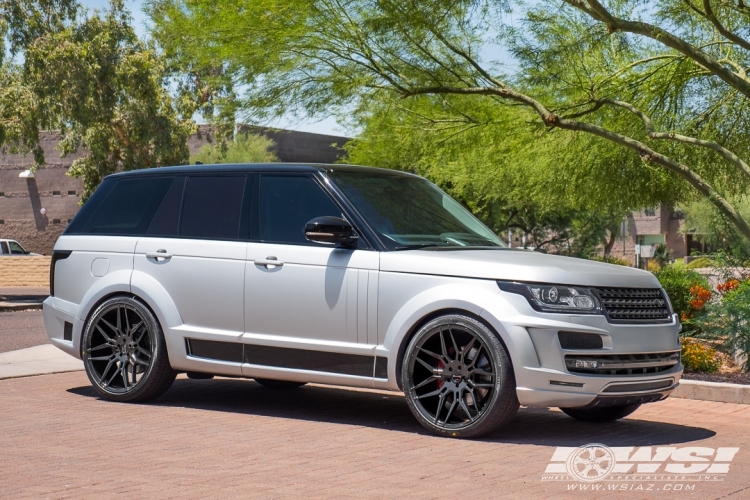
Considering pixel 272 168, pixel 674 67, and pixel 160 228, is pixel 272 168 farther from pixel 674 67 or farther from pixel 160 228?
pixel 674 67

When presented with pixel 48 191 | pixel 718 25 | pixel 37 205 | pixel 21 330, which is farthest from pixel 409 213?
pixel 37 205

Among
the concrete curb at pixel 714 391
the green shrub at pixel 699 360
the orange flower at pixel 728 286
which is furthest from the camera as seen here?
the orange flower at pixel 728 286

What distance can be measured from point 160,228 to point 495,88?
5.77m

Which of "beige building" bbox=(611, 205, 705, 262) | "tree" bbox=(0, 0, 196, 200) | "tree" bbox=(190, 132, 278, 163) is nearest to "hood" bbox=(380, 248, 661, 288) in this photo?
"tree" bbox=(0, 0, 196, 200)

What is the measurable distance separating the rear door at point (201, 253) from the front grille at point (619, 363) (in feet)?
8.94

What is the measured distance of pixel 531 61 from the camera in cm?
1437

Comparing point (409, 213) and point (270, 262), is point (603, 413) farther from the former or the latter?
point (270, 262)

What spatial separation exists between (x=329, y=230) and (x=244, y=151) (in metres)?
44.7

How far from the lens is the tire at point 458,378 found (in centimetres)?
745

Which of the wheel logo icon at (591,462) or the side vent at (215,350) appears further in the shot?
the side vent at (215,350)

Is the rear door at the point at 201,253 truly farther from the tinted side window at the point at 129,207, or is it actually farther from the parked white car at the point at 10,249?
the parked white car at the point at 10,249

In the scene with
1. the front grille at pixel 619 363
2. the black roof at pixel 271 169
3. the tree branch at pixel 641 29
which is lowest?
the front grille at pixel 619 363

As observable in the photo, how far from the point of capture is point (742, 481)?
6344mm

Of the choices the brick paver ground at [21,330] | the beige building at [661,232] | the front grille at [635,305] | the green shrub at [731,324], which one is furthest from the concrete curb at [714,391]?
the beige building at [661,232]
